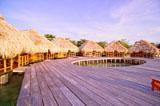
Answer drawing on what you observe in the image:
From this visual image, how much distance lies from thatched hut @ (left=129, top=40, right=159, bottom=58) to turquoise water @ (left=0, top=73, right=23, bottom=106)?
1662 cm

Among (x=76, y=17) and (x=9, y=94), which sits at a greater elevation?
(x=76, y=17)

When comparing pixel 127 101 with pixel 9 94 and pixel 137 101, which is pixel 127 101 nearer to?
pixel 137 101

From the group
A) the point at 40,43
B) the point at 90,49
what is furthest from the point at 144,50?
the point at 40,43

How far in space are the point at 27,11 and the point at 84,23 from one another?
13.0m

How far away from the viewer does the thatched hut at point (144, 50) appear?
19.5m

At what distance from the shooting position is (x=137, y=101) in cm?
289

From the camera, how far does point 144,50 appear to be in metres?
20.4

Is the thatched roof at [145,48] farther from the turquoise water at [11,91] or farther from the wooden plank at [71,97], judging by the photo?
the wooden plank at [71,97]

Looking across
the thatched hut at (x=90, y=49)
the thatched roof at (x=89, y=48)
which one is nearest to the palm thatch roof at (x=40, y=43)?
the thatched roof at (x=89, y=48)

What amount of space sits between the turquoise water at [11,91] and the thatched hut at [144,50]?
1662 cm

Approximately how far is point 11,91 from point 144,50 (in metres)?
18.0

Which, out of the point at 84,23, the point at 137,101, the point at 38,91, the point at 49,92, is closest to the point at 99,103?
the point at 137,101

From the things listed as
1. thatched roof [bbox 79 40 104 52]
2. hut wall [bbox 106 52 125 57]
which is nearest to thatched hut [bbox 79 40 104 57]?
thatched roof [bbox 79 40 104 52]

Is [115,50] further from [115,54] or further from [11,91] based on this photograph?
[11,91]
